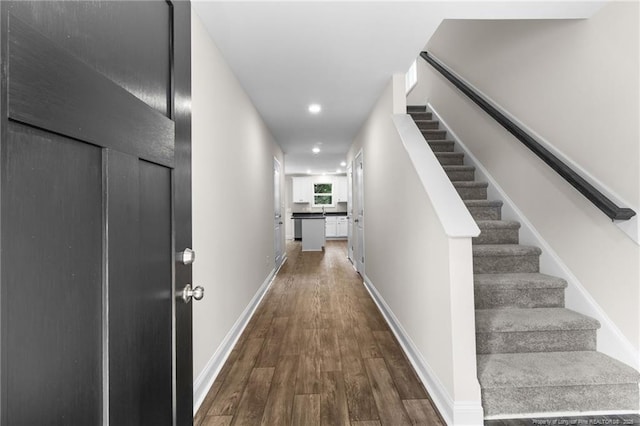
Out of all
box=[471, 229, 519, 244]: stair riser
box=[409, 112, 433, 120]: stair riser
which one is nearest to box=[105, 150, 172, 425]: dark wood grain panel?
box=[471, 229, 519, 244]: stair riser

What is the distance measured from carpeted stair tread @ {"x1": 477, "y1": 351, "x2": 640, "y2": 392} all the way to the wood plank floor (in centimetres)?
39

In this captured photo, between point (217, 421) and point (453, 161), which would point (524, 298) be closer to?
point (453, 161)

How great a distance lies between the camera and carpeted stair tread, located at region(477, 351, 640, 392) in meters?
1.62

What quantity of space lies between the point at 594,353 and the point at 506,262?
0.73m

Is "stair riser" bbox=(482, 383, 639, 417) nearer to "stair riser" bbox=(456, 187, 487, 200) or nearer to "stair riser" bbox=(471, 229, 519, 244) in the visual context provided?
"stair riser" bbox=(471, 229, 519, 244)

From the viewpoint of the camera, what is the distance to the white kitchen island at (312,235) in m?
8.00

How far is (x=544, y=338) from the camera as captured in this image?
1.88 meters

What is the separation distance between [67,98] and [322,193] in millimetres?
10810

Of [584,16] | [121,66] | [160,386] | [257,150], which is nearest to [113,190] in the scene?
[121,66]

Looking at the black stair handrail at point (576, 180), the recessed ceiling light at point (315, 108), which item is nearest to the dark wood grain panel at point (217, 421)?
the black stair handrail at point (576, 180)

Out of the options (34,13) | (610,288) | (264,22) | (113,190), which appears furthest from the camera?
(264,22)

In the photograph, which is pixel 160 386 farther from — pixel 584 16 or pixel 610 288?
pixel 584 16

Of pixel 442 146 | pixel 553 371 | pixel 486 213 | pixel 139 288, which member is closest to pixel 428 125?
pixel 442 146

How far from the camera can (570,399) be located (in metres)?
1.62
